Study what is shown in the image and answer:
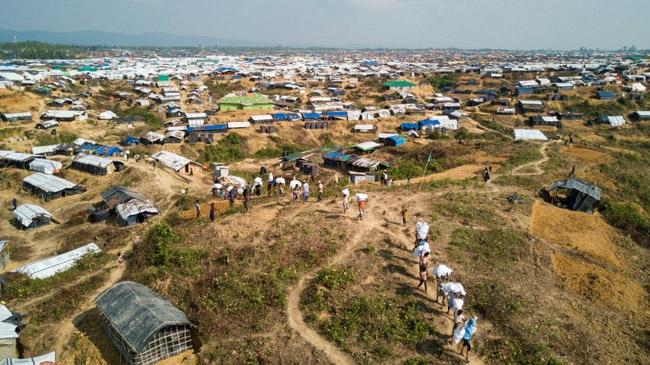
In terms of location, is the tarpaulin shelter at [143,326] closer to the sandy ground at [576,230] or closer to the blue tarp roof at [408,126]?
the sandy ground at [576,230]

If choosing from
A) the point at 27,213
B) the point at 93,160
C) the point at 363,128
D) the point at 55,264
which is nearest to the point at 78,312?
the point at 55,264

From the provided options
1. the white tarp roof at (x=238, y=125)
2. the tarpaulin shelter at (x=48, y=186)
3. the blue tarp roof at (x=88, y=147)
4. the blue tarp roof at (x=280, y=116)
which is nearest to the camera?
the tarpaulin shelter at (x=48, y=186)

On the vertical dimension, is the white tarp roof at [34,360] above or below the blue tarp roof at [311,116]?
below

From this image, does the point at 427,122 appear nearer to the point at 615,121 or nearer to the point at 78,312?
the point at 615,121

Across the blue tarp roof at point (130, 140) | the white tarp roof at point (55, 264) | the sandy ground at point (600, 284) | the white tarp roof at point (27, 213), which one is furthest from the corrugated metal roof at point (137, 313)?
the blue tarp roof at point (130, 140)

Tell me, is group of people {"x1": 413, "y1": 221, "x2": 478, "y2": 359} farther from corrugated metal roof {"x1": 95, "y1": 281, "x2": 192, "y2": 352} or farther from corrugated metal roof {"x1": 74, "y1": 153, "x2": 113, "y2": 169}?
corrugated metal roof {"x1": 74, "y1": 153, "x2": 113, "y2": 169}

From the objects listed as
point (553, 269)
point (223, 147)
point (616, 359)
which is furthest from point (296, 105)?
point (616, 359)
